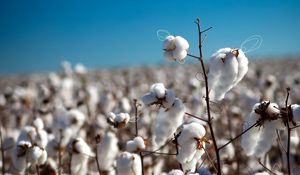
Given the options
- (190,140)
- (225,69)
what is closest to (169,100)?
(190,140)

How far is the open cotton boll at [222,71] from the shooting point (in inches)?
66.2

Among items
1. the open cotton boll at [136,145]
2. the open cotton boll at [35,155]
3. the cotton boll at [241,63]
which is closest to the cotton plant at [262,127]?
the cotton boll at [241,63]

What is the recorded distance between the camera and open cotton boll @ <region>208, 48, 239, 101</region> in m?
1.68

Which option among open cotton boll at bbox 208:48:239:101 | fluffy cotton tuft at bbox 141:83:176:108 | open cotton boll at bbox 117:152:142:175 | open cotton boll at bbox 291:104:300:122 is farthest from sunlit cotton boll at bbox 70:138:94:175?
open cotton boll at bbox 291:104:300:122

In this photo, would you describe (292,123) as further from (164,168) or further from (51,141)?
(164,168)

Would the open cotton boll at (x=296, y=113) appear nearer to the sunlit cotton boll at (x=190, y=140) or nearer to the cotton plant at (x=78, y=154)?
the sunlit cotton boll at (x=190, y=140)

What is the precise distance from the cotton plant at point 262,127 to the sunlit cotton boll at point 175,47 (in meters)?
0.41

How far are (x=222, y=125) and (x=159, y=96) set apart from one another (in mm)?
4930

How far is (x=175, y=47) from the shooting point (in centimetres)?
181

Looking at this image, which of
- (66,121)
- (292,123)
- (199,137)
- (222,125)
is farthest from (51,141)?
(222,125)

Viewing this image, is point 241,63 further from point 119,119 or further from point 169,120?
point 119,119

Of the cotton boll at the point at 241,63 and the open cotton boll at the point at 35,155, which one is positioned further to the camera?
the open cotton boll at the point at 35,155

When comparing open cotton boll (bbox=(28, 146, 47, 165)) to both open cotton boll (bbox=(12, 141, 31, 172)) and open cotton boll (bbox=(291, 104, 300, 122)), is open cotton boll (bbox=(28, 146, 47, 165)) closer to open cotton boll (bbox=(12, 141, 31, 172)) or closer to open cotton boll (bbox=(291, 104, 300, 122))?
open cotton boll (bbox=(12, 141, 31, 172))

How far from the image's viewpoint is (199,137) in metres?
1.77
